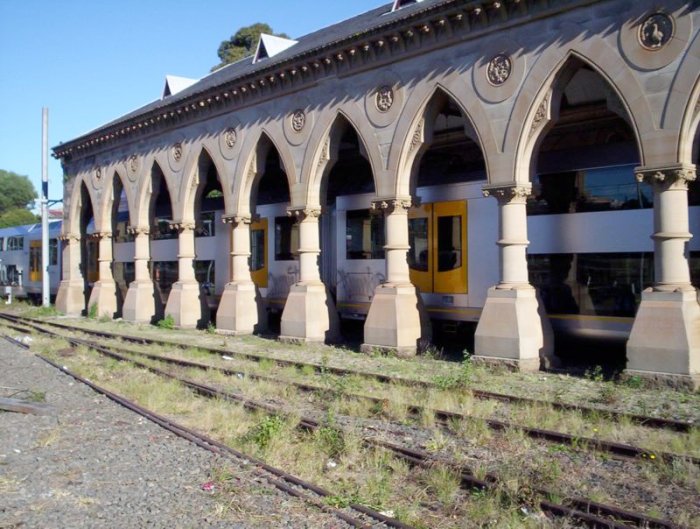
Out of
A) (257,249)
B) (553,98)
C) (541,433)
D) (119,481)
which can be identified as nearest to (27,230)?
(257,249)

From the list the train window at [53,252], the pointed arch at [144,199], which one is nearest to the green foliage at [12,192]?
the train window at [53,252]

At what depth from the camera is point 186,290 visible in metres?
23.0

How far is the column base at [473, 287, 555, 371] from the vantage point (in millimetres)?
12930

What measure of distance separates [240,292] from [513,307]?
969 cm

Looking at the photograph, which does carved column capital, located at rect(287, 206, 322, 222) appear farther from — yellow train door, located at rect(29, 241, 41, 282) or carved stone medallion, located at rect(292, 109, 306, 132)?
yellow train door, located at rect(29, 241, 41, 282)

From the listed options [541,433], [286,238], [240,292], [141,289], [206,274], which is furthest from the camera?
[141,289]

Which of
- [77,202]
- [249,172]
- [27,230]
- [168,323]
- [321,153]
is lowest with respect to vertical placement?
[168,323]

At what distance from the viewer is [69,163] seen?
101 feet

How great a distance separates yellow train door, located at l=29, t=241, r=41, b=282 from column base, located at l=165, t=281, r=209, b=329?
1519 cm

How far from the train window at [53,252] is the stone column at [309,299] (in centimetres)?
2117

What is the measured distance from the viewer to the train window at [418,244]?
1619 centimetres

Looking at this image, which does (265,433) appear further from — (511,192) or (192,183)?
(192,183)

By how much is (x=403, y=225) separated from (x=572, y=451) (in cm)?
861

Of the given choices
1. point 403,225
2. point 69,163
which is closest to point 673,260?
point 403,225
